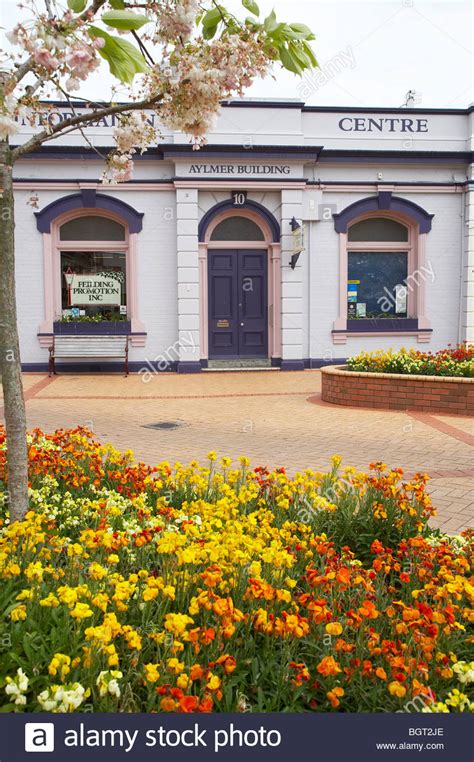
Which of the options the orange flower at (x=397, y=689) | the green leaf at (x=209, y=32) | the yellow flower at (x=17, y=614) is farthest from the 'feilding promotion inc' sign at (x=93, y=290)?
the orange flower at (x=397, y=689)

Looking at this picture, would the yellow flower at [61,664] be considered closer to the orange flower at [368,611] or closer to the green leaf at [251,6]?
the orange flower at [368,611]

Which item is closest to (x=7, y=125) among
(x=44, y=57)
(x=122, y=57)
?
(x=44, y=57)

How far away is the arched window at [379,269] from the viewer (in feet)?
54.4

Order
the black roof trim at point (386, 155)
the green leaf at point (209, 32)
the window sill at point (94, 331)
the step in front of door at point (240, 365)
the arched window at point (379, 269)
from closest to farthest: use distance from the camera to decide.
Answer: the green leaf at point (209, 32), the window sill at point (94, 331), the black roof trim at point (386, 155), the step in front of door at point (240, 365), the arched window at point (379, 269)

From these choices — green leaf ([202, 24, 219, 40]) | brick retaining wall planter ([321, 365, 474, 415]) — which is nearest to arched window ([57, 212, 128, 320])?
brick retaining wall planter ([321, 365, 474, 415])

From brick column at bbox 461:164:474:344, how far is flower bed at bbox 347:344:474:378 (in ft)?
19.7

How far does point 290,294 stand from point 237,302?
1420 mm

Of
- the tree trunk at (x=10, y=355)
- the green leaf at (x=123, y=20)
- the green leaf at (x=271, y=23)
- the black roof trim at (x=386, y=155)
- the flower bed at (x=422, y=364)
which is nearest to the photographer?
the green leaf at (x=123, y=20)

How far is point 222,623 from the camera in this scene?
2219 millimetres

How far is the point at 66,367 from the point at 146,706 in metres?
14.1

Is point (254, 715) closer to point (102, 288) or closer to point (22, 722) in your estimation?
point (22, 722)

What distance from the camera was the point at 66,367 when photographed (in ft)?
50.9

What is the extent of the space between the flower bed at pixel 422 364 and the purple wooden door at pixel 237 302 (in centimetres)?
583

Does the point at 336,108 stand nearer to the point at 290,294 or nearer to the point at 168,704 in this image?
the point at 290,294
